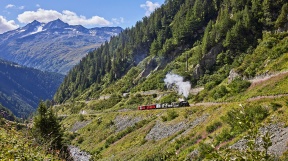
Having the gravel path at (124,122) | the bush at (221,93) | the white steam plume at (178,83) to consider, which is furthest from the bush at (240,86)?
the white steam plume at (178,83)

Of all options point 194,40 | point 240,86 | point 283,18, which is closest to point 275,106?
point 240,86

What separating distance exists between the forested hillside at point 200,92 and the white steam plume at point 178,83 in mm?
406

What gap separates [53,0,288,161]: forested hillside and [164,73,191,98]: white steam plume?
406 millimetres

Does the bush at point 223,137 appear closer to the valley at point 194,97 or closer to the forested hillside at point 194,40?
the valley at point 194,97

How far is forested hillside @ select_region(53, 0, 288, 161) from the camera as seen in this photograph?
26.0 meters

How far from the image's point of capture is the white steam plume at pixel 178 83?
274 feet

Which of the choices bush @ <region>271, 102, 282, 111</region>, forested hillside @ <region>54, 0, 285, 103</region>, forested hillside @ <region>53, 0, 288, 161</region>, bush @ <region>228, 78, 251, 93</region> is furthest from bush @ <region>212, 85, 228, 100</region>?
bush @ <region>271, 102, 282, 111</region>

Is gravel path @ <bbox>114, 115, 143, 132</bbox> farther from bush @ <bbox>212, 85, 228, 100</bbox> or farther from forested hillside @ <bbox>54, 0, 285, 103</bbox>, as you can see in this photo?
forested hillside @ <bbox>54, 0, 285, 103</bbox>

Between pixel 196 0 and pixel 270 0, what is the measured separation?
52.9 metres

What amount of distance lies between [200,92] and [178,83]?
18334 millimetres

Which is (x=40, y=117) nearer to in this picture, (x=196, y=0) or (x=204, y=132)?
(x=204, y=132)

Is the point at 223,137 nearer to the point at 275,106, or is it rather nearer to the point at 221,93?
the point at 275,106

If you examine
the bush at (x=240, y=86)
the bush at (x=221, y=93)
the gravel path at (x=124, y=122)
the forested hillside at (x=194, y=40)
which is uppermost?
the forested hillside at (x=194, y=40)

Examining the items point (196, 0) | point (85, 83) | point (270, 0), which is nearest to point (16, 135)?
point (270, 0)
